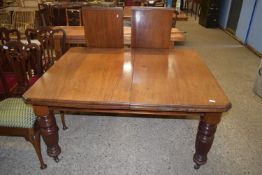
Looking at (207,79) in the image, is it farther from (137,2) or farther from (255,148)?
(137,2)

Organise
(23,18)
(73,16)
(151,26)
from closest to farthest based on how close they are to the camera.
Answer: (151,26), (73,16), (23,18)

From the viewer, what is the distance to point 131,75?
5.02ft

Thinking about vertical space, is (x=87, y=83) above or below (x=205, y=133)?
above

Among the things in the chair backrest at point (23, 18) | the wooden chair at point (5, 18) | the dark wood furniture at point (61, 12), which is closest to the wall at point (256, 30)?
the dark wood furniture at point (61, 12)

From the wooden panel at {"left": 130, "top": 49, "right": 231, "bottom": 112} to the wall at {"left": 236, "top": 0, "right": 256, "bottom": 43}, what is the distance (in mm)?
3523

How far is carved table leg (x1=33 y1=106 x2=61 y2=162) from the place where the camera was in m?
1.38

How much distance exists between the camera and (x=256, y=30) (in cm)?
429

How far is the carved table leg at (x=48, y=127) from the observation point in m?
1.38

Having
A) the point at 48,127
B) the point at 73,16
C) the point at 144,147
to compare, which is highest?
the point at 73,16

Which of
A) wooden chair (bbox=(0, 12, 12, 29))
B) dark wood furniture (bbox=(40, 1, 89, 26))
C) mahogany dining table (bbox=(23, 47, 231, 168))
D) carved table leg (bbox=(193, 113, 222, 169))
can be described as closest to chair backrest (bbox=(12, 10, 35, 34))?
wooden chair (bbox=(0, 12, 12, 29))

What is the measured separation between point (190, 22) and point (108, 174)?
663 centimetres

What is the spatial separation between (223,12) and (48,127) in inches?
246

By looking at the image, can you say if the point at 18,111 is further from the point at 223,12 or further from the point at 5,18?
the point at 223,12

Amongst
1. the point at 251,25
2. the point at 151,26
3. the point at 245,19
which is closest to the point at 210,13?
the point at 245,19
